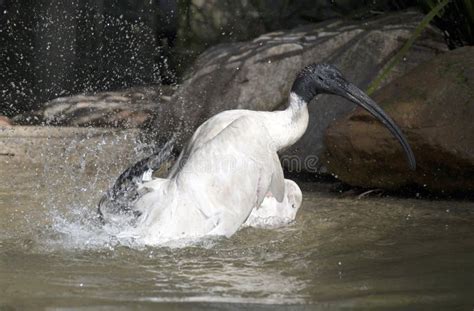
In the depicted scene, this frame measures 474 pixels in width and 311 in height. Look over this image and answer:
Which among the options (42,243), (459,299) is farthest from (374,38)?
(459,299)

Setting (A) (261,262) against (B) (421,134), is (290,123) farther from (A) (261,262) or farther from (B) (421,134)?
(A) (261,262)

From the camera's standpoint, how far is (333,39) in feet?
25.8

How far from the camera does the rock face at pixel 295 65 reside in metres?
7.38

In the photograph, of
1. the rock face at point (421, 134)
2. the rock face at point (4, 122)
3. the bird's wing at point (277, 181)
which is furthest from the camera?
the rock face at point (4, 122)

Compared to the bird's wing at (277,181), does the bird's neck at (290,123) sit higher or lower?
higher

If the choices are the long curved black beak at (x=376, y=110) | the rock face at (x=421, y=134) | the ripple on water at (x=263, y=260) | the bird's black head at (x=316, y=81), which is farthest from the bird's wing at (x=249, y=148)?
the rock face at (x=421, y=134)

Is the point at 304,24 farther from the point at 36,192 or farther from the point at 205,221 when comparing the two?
the point at 205,221

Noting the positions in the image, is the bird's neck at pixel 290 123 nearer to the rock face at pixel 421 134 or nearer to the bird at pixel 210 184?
the bird at pixel 210 184

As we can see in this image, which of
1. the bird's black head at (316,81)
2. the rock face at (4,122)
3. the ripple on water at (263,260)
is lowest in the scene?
the rock face at (4,122)

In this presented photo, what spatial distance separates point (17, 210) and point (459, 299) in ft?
10.2

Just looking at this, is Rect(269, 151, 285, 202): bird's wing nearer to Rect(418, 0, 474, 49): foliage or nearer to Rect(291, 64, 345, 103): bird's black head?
Rect(291, 64, 345, 103): bird's black head

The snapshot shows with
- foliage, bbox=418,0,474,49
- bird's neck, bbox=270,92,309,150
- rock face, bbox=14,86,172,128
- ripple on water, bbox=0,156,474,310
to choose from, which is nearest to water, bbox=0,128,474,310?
ripple on water, bbox=0,156,474,310

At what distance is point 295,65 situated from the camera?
7852 mm

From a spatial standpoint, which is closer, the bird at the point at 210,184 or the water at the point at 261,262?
the water at the point at 261,262
